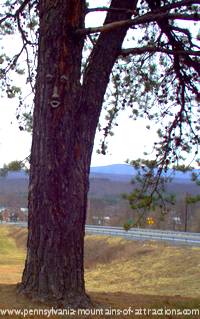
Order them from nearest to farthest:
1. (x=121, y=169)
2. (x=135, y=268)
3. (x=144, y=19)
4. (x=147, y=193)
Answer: (x=144, y=19) < (x=147, y=193) < (x=121, y=169) < (x=135, y=268)

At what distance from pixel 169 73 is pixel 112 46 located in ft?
8.91

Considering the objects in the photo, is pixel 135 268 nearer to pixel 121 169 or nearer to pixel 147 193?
pixel 121 169

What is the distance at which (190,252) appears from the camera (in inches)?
1166

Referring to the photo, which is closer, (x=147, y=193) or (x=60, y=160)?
(x=60, y=160)

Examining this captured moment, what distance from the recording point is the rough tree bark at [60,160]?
6637mm

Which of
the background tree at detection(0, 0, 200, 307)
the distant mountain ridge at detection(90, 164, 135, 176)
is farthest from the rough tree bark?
the distant mountain ridge at detection(90, 164, 135, 176)

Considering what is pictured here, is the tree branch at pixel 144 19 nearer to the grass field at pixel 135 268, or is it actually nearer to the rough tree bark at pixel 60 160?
the rough tree bark at pixel 60 160

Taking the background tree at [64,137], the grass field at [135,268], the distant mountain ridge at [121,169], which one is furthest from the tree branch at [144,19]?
the distant mountain ridge at [121,169]

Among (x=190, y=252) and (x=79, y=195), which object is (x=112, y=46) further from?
(x=190, y=252)

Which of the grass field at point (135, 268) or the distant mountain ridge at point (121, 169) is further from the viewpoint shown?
the grass field at point (135, 268)

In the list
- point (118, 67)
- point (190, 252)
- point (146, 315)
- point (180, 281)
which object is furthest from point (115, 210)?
point (146, 315)

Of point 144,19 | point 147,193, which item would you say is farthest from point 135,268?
point 144,19

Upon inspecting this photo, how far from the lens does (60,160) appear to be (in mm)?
6727

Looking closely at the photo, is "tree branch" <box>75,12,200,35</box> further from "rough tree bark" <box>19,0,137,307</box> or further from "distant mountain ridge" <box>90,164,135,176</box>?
"distant mountain ridge" <box>90,164,135,176</box>
